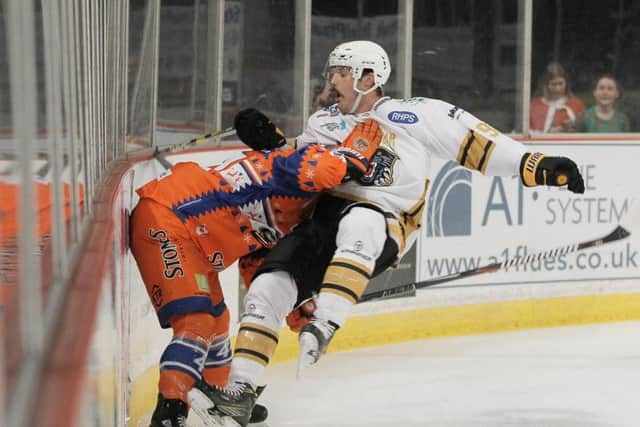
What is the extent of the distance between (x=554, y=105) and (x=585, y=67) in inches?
14.7

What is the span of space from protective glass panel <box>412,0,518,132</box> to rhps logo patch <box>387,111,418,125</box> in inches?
107

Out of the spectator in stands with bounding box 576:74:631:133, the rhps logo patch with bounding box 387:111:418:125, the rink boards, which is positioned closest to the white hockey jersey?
the rhps logo patch with bounding box 387:111:418:125

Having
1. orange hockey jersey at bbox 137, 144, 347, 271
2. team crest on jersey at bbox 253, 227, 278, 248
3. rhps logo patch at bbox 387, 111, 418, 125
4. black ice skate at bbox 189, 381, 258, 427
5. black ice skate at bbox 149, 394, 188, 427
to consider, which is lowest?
black ice skate at bbox 149, 394, 188, 427

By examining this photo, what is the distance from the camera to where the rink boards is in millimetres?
5527

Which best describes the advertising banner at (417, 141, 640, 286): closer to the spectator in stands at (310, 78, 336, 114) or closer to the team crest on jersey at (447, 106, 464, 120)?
the spectator in stands at (310, 78, 336, 114)

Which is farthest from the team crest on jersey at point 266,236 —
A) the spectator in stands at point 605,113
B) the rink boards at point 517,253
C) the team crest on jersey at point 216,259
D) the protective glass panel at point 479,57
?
the spectator in stands at point 605,113

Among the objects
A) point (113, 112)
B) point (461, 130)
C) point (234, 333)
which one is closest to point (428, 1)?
point (234, 333)

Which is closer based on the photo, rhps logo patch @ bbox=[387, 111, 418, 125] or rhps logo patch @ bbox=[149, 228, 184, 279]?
rhps logo patch @ bbox=[149, 228, 184, 279]

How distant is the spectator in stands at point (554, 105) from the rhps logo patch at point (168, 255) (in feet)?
11.1

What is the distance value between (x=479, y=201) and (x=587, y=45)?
1.36m

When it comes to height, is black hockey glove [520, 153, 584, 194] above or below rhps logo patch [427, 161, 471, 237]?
above

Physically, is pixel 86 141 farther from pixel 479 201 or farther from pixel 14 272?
pixel 479 201

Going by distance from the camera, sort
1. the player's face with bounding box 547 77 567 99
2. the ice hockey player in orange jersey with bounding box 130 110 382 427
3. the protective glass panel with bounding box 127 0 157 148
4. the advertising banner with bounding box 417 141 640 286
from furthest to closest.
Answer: the player's face with bounding box 547 77 567 99, the advertising banner with bounding box 417 141 640 286, the protective glass panel with bounding box 127 0 157 148, the ice hockey player in orange jersey with bounding box 130 110 382 427

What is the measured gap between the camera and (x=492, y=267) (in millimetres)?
5766
